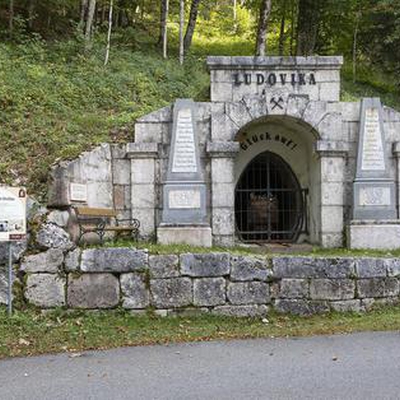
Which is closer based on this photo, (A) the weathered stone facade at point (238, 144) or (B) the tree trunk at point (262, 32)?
(A) the weathered stone facade at point (238, 144)

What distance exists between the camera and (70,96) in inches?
545

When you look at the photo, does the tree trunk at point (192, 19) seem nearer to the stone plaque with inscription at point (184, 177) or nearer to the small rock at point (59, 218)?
the stone plaque with inscription at point (184, 177)

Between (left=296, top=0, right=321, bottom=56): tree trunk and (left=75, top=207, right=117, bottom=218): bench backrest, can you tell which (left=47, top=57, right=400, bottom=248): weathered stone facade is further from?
(left=296, top=0, right=321, bottom=56): tree trunk

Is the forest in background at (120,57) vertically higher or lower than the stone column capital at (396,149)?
higher

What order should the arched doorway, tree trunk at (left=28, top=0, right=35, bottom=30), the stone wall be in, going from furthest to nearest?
1. tree trunk at (left=28, top=0, right=35, bottom=30)
2. the arched doorway
3. the stone wall

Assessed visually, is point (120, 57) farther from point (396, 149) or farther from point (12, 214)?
point (12, 214)

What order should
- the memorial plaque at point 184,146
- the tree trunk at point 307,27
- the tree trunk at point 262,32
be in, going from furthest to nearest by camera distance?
the tree trunk at point 307,27
the tree trunk at point 262,32
the memorial plaque at point 184,146

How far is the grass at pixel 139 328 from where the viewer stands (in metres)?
7.06

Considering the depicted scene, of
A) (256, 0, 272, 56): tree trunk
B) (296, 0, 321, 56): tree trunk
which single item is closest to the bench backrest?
(256, 0, 272, 56): tree trunk

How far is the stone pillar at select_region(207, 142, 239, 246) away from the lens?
34.6ft

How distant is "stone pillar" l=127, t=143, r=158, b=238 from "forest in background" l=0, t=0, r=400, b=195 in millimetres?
687

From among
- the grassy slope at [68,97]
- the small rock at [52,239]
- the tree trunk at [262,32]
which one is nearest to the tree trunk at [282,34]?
the tree trunk at [262,32]

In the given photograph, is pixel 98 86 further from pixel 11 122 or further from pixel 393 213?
pixel 393 213

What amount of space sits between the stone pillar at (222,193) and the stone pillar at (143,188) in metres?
1.11
